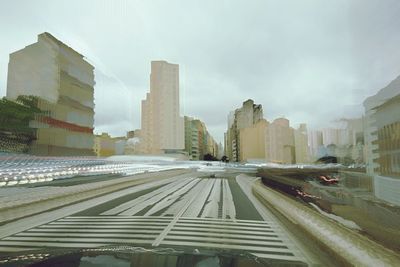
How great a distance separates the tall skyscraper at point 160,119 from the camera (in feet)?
431

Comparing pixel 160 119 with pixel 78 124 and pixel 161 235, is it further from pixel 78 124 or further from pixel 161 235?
pixel 161 235

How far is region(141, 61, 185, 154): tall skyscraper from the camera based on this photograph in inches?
5167

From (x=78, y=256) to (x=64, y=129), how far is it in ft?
229

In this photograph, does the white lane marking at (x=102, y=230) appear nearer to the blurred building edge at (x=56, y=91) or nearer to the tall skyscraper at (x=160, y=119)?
the blurred building edge at (x=56, y=91)

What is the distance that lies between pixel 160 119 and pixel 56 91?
70.5m

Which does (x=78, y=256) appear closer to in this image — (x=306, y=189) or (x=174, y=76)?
(x=306, y=189)

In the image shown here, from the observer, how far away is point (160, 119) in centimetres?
13638

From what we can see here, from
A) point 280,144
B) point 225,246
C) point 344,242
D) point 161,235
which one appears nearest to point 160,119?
point 280,144

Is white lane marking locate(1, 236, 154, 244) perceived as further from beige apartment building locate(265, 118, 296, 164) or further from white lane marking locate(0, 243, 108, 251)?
beige apartment building locate(265, 118, 296, 164)

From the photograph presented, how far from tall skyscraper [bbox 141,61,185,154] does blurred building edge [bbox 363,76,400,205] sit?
116 meters

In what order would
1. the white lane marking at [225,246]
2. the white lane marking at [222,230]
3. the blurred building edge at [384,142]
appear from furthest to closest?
the blurred building edge at [384,142], the white lane marking at [222,230], the white lane marking at [225,246]

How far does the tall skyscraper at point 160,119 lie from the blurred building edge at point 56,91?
47505 mm

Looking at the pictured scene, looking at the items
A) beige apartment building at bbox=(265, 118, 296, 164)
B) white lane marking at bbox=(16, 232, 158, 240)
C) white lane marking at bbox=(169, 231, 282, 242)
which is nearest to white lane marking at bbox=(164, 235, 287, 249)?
white lane marking at bbox=(169, 231, 282, 242)

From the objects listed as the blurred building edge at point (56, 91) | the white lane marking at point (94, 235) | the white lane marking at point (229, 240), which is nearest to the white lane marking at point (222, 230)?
the white lane marking at point (229, 240)
